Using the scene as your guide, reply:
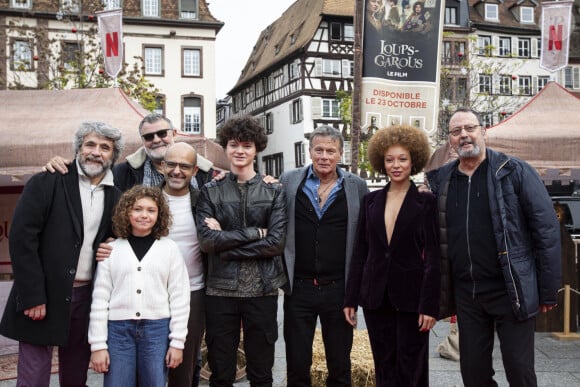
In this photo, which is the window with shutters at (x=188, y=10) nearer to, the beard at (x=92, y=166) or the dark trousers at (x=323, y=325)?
the beard at (x=92, y=166)

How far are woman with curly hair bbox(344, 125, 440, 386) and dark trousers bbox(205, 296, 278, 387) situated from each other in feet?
1.79

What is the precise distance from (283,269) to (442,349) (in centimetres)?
270

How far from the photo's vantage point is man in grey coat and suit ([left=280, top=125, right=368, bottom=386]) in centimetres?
412

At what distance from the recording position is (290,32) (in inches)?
1641

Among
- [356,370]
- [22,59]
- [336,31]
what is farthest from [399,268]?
[336,31]

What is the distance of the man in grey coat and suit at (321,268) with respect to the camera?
13.5 feet

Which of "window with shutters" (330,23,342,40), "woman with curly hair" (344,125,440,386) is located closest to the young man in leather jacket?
"woman with curly hair" (344,125,440,386)

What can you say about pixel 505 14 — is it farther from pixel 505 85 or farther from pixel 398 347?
pixel 398 347

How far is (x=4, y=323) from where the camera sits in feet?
12.1

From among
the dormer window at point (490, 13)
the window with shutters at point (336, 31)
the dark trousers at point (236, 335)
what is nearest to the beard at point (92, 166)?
the dark trousers at point (236, 335)

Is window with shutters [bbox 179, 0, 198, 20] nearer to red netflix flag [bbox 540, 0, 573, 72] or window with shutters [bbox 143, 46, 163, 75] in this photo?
window with shutters [bbox 143, 46, 163, 75]

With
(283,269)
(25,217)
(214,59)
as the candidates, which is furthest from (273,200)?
(214,59)

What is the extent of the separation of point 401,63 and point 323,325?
366 cm

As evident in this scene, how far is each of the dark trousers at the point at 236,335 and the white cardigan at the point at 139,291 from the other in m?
0.25
